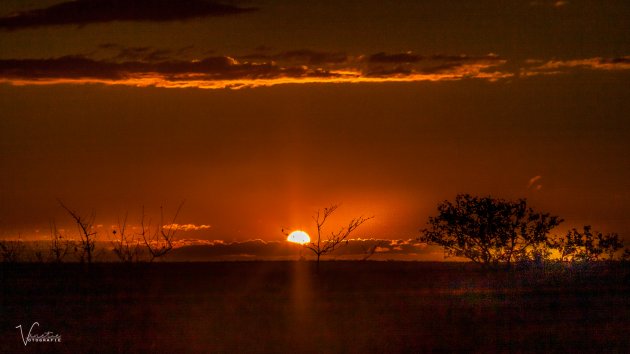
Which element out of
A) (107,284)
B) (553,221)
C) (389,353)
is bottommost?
(389,353)

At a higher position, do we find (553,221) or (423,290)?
(553,221)

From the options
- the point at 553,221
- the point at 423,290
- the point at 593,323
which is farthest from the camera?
the point at 553,221

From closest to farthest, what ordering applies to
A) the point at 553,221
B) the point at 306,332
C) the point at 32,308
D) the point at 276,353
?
the point at 276,353 → the point at 306,332 → the point at 32,308 → the point at 553,221

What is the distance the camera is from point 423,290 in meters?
43.2

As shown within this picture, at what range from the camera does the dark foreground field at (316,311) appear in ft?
90.7

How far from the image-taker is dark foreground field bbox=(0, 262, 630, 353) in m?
27.7

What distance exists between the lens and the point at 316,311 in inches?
1361

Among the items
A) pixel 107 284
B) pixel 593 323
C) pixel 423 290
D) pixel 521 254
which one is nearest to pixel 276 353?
pixel 593 323

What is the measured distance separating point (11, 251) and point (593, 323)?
124ft

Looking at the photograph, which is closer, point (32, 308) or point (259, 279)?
point (32, 308)

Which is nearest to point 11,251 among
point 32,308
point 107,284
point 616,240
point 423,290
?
point 107,284

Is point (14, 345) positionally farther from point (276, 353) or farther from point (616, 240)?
point (616, 240)
